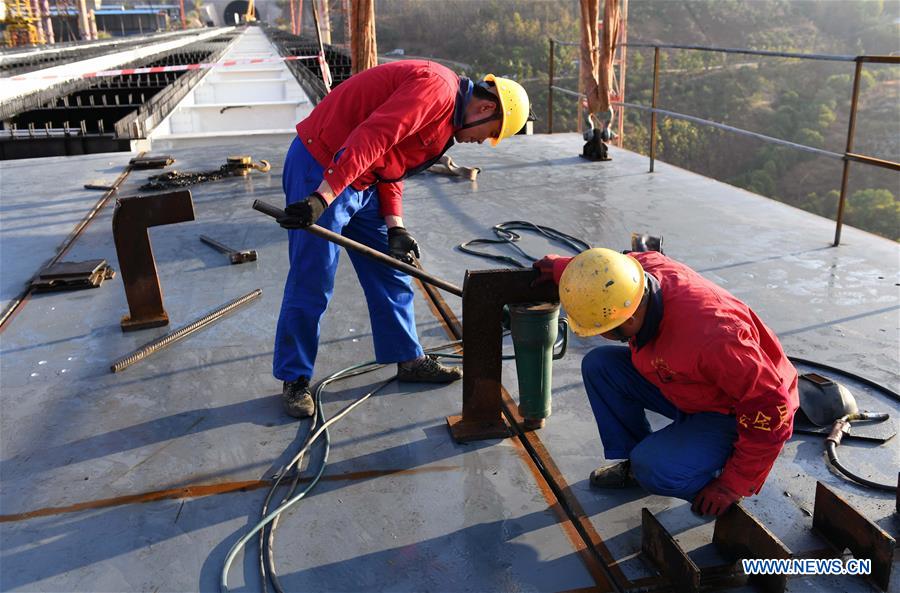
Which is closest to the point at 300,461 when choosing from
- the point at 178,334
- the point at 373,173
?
the point at 373,173

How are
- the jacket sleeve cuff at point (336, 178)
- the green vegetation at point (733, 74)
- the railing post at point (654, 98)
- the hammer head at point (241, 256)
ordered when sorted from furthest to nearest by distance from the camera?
the green vegetation at point (733, 74) → the railing post at point (654, 98) → the hammer head at point (241, 256) → the jacket sleeve cuff at point (336, 178)

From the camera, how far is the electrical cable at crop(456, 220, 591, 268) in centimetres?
505

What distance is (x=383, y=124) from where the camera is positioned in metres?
2.78

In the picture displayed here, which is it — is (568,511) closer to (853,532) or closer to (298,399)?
(853,532)

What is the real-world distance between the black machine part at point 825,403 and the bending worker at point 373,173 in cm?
166

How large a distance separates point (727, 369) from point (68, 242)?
5.20 metres

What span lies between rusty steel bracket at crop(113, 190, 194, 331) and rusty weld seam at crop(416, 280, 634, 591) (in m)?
2.11

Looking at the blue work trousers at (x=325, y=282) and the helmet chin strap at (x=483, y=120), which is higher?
the helmet chin strap at (x=483, y=120)

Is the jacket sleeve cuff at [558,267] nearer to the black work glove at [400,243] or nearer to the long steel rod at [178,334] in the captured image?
the black work glove at [400,243]

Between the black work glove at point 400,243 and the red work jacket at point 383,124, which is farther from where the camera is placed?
the black work glove at point 400,243

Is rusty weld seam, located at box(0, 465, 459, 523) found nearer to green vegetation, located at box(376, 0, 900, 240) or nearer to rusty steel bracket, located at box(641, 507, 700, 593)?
rusty steel bracket, located at box(641, 507, 700, 593)

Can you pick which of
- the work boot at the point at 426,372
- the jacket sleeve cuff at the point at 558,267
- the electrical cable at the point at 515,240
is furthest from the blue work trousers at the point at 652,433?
the electrical cable at the point at 515,240

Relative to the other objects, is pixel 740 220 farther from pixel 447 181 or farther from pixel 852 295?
pixel 447 181

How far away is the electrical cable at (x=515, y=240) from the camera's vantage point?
505 centimetres
